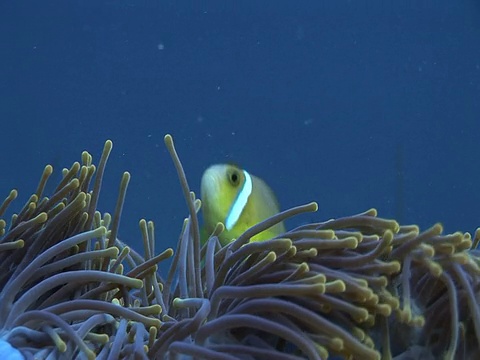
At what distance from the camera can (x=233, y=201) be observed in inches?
71.1

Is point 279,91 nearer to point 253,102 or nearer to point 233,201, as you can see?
point 253,102

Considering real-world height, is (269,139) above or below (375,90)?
below

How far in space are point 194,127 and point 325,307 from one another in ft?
27.5

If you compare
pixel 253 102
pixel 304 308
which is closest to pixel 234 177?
pixel 304 308

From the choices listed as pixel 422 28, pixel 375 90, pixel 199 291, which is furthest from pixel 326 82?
pixel 199 291

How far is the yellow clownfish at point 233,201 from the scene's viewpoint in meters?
1.79

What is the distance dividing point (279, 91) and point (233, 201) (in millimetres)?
7878

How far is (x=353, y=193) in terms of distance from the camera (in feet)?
31.6

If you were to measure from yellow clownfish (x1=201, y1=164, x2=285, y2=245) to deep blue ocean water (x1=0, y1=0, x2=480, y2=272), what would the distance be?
20.9ft

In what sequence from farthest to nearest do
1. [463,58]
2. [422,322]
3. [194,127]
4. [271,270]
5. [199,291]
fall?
[463,58] → [194,127] → [199,291] → [271,270] → [422,322]

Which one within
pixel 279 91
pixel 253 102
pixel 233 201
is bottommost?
pixel 233 201

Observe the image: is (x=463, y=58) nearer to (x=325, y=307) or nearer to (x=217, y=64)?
(x=217, y=64)

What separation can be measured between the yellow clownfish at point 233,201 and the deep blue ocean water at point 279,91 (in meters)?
6.36

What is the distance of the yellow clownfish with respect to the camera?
1.79 m
